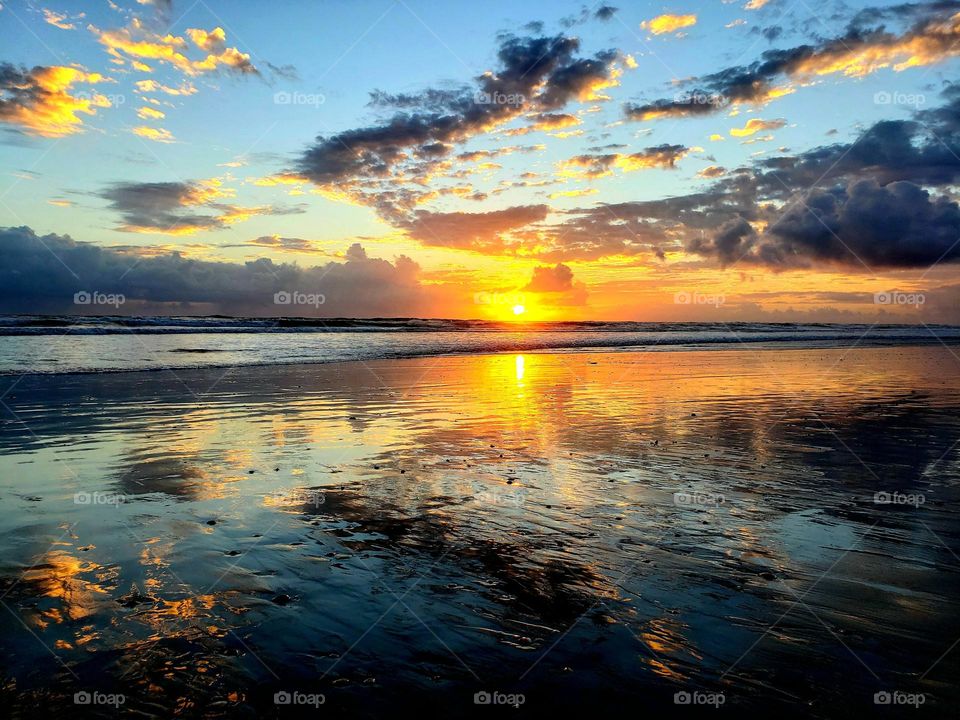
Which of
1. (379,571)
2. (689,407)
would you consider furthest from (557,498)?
(689,407)

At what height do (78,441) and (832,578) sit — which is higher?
(78,441)

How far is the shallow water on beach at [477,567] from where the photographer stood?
13.1 feet

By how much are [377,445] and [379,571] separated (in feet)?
19.1

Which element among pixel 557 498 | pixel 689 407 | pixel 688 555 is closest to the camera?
pixel 688 555

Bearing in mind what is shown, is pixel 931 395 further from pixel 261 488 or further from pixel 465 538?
pixel 261 488

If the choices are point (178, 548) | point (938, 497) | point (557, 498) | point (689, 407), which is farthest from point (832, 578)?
point (689, 407)

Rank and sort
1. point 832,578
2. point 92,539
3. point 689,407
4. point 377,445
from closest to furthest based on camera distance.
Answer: point 832,578 < point 92,539 < point 377,445 < point 689,407

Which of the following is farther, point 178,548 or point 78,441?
point 78,441

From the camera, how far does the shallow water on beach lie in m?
3.99

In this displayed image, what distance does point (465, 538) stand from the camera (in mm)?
6574

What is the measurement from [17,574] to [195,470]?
12.6 ft

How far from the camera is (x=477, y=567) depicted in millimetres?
5785

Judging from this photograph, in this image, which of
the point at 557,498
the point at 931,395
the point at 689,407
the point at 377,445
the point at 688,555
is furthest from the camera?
the point at 931,395

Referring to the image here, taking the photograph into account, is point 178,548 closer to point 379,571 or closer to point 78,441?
point 379,571
